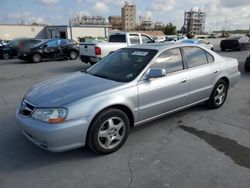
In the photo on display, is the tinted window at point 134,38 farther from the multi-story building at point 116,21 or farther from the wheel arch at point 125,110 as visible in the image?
the multi-story building at point 116,21

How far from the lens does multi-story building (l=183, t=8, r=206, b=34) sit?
107 m

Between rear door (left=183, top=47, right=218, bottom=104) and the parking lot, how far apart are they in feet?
1.78

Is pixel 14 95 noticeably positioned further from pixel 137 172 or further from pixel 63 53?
pixel 63 53

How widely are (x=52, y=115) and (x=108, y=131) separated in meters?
0.83

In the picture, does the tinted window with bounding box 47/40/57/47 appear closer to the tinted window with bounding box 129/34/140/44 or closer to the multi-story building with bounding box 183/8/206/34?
the tinted window with bounding box 129/34/140/44

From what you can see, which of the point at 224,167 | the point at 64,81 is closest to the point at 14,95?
the point at 64,81

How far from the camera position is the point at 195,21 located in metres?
110

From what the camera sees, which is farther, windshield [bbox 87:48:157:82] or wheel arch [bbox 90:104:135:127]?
windshield [bbox 87:48:157:82]

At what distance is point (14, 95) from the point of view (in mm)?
6785

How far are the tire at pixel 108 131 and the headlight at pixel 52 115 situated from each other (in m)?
0.42

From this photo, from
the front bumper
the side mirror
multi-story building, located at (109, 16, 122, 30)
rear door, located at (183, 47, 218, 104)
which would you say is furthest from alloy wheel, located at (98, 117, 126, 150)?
multi-story building, located at (109, 16, 122, 30)

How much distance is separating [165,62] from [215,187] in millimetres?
2173

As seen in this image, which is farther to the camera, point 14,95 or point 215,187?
point 14,95

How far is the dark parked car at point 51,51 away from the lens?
48.8 feet
